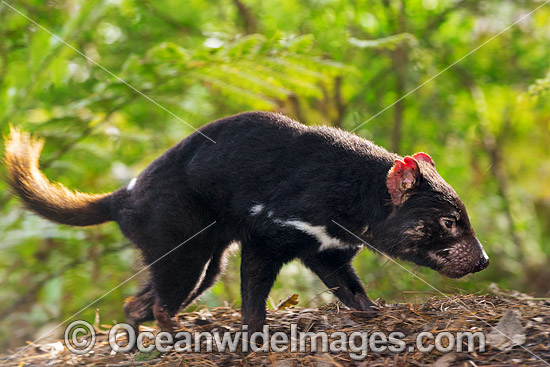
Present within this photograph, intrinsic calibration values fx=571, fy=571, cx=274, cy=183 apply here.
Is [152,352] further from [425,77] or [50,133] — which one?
[425,77]

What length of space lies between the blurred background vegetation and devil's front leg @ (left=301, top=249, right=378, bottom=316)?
99 cm

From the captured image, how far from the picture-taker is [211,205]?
4.16 m

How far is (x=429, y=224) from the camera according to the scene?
3.81 m

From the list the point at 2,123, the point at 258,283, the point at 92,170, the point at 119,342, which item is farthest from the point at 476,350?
the point at 92,170

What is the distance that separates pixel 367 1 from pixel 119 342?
186 inches

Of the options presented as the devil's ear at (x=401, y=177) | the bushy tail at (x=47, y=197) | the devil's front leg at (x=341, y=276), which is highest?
the bushy tail at (x=47, y=197)

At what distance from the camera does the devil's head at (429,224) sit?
12.4 ft

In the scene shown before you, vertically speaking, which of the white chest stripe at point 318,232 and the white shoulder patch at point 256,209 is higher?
the white shoulder patch at point 256,209

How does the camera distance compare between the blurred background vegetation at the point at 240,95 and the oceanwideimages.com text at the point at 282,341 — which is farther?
the blurred background vegetation at the point at 240,95

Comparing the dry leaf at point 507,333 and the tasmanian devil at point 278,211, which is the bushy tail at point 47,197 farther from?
the dry leaf at point 507,333

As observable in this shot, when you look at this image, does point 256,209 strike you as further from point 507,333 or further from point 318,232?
point 507,333

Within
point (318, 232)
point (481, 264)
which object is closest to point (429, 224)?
point (481, 264)

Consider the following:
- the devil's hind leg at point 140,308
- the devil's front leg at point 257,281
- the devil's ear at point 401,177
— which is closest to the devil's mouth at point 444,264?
the devil's ear at point 401,177

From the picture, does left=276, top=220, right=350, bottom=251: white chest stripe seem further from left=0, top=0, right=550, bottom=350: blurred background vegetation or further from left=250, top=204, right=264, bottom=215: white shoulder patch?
left=0, top=0, right=550, bottom=350: blurred background vegetation
